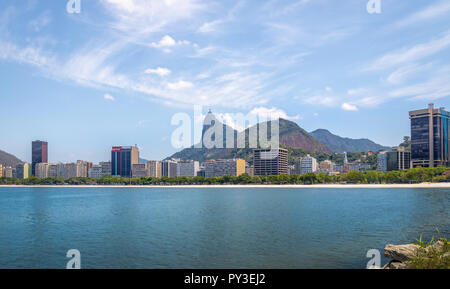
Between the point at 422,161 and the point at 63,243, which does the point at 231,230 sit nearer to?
the point at 63,243

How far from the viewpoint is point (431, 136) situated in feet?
623

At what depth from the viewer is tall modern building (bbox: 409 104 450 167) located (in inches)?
7328

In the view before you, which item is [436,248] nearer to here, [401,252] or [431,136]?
[401,252]

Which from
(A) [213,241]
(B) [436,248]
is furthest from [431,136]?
(B) [436,248]

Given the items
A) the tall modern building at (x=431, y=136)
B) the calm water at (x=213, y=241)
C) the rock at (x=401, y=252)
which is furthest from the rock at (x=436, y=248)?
the tall modern building at (x=431, y=136)

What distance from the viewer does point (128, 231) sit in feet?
108

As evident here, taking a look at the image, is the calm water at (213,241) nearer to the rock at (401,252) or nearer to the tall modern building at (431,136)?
the rock at (401,252)

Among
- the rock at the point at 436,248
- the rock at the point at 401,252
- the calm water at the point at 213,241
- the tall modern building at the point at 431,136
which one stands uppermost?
the tall modern building at the point at 431,136

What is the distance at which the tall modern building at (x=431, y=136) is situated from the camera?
18612cm
